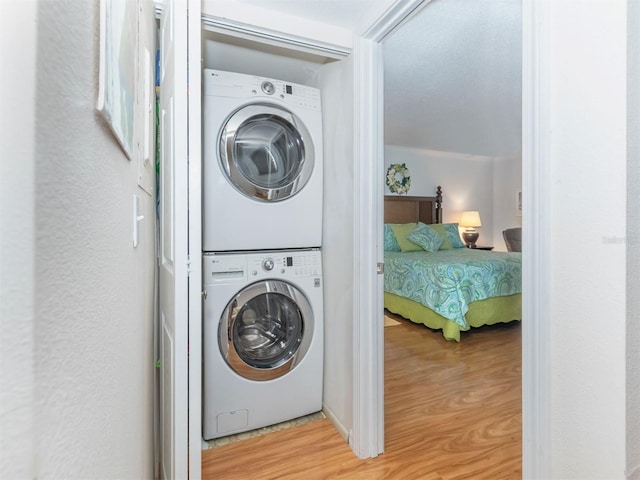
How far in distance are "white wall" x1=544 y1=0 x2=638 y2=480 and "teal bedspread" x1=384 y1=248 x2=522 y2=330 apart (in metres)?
2.33

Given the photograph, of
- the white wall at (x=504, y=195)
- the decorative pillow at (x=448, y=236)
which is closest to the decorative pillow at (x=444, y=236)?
the decorative pillow at (x=448, y=236)

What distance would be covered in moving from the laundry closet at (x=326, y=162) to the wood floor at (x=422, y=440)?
0.17m

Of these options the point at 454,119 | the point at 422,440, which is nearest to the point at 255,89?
the point at 422,440

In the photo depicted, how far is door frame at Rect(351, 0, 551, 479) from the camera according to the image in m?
0.79

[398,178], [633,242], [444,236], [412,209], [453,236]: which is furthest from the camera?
[412,209]

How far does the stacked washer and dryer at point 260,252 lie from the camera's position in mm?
1685

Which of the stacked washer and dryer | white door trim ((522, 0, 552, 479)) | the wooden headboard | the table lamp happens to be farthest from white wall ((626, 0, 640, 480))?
the table lamp

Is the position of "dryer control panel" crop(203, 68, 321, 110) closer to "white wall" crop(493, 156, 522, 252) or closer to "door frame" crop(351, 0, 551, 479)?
"door frame" crop(351, 0, 551, 479)

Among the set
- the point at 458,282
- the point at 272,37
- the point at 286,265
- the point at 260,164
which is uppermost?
the point at 272,37

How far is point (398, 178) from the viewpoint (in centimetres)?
539

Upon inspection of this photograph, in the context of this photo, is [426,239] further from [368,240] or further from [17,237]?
[17,237]

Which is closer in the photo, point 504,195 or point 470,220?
point 470,220

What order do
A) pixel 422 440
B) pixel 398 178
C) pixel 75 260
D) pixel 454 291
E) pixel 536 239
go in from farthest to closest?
pixel 398 178 < pixel 454 291 < pixel 422 440 < pixel 536 239 < pixel 75 260

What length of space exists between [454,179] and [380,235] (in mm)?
5044
